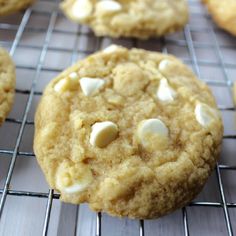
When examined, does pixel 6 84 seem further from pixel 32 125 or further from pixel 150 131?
pixel 150 131

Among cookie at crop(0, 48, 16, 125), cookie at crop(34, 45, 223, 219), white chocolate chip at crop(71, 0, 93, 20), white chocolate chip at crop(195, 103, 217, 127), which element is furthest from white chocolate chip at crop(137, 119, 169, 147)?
white chocolate chip at crop(71, 0, 93, 20)

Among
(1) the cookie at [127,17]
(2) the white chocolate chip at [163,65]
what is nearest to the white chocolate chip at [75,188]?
(2) the white chocolate chip at [163,65]

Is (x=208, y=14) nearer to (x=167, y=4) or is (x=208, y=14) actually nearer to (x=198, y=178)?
(x=167, y=4)

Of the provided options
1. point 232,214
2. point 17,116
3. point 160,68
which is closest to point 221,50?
point 160,68

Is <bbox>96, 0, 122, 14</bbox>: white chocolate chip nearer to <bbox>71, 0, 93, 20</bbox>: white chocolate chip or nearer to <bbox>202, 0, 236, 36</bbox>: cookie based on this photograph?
<bbox>71, 0, 93, 20</bbox>: white chocolate chip

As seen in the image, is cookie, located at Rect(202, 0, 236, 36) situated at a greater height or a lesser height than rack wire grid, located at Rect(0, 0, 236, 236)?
greater

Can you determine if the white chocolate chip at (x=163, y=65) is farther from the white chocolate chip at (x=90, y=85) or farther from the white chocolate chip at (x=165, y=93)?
the white chocolate chip at (x=90, y=85)
